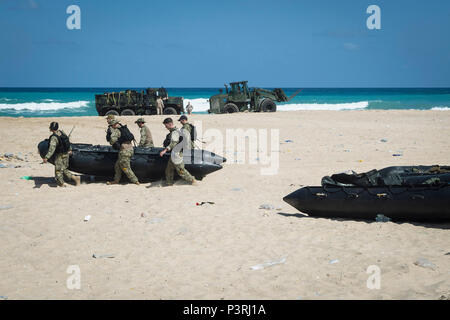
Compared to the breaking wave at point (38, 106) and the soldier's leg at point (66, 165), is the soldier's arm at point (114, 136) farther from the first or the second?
the breaking wave at point (38, 106)

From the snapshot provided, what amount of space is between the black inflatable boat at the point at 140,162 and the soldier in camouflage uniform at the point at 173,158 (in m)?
0.21

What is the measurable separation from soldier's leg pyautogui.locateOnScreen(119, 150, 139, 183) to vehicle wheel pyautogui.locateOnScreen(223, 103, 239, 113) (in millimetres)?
16068

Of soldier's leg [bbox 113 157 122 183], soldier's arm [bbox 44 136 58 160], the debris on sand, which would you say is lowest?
the debris on sand

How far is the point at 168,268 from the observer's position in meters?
4.89

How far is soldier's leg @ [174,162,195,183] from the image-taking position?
8.55 metres

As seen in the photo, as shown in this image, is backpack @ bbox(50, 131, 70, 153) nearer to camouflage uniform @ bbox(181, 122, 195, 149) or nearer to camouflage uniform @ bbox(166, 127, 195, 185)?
camouflage uniform @ bbox(166, 127, 195, 185)

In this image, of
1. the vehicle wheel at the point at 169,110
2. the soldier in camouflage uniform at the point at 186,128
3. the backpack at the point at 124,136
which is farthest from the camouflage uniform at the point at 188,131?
the vehicle wheel at the point at 169,110

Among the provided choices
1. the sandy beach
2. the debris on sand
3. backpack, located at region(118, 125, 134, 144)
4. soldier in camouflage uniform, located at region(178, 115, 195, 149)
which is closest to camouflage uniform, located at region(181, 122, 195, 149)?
soldier in camouflage uniform, located at region(178, 115, 195, 149)

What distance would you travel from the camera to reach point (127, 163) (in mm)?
8828

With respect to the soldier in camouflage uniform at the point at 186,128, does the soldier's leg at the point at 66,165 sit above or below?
below

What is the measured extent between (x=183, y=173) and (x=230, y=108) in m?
16.3

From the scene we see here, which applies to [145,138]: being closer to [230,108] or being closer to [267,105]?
[230,108]

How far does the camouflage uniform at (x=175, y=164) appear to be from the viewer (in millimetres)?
8414

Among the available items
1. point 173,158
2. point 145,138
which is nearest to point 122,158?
point 145,138
